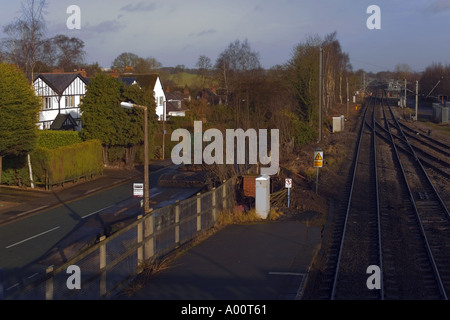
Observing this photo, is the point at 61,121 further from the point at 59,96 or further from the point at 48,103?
the point at 59,96

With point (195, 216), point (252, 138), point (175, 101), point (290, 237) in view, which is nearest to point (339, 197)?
point (252, 138)

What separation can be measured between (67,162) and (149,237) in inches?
655

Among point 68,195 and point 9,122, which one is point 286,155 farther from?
point 9,122

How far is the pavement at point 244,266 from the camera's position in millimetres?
8917

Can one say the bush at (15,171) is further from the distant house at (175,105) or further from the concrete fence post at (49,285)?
the distant house at (175,105)

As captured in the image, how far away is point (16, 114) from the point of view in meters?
22.1

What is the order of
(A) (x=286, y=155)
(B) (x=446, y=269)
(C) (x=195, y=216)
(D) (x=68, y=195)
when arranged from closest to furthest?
(B) (x=446, y=269)
(C) (x=195, y=216)
(D) (x=68, y=195)
(A) (x=286, y=155)

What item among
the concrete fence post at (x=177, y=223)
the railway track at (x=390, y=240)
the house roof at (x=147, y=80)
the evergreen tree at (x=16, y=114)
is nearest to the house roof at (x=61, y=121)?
the evergreen tree at (x=16, y=114)

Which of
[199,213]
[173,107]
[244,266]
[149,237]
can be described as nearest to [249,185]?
[199,213]

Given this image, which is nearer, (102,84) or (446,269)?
(446,269)

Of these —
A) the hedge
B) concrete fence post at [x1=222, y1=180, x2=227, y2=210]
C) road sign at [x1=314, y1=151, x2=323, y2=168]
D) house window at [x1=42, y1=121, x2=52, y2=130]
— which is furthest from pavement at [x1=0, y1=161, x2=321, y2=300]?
house window at [x1=42, y1=121, x2=52, y2=130]

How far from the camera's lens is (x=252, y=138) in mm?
21984

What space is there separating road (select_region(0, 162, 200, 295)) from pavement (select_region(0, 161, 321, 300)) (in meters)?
3.46
